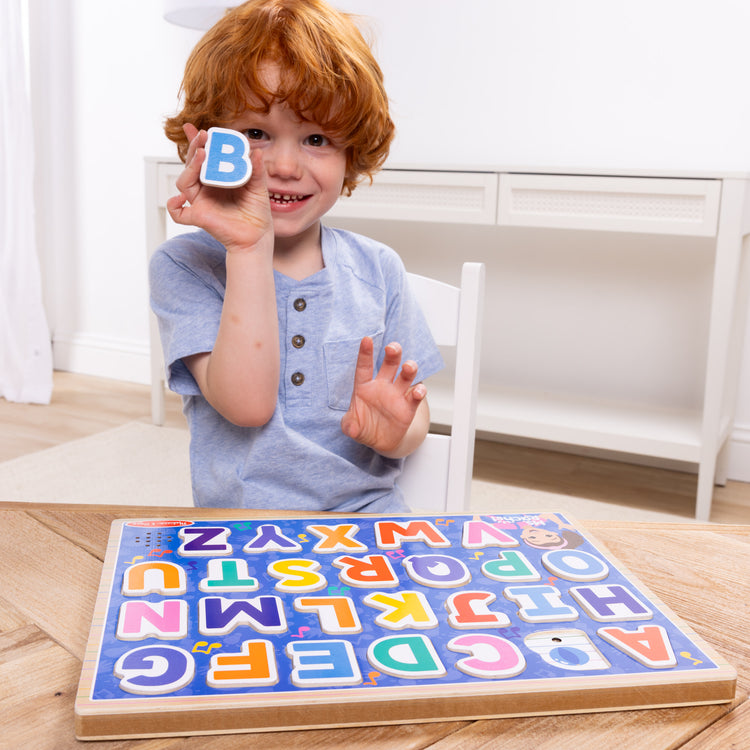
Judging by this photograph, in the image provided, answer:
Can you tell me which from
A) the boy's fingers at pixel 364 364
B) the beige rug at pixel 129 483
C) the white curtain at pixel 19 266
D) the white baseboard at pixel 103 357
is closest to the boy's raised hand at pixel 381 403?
the boy's fingers at pixel 364 364

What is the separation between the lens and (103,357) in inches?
117

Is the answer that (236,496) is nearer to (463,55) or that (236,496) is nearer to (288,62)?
(288,62)

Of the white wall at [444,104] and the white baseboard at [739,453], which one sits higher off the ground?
the white wall at [444,104]

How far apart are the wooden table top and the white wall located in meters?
1.44

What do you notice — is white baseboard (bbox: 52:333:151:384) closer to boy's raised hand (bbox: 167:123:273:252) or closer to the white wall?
the white wall

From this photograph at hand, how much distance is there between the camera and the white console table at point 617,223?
1688 mm

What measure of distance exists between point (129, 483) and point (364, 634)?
5.41 ft

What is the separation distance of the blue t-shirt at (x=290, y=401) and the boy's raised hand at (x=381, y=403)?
9 centimetres

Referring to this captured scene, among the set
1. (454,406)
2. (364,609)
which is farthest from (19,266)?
(364,609)

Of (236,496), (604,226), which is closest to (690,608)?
(236,496)

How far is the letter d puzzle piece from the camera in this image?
0.55 metres

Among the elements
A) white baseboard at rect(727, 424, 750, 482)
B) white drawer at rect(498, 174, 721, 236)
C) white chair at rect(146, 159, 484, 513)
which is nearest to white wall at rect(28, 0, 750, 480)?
white baseboard at rect(727, 424, 750, 482)

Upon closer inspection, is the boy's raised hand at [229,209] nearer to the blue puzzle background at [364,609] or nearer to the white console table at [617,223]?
the blue puzzle background at [364,609]

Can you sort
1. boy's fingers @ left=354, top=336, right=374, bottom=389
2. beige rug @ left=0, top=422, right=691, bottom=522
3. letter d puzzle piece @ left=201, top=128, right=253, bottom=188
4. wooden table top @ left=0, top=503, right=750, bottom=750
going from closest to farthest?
wooden table top @ left=0, top=503, right=750, bottom=750 < letter d puzzle piece @ left=201, top=128, right=253, bottom=188 < boy's fingers @ left=354, top=336, right=374, bottom=389 < beige rug @ left=0, top=422, right=691, bottom=522
